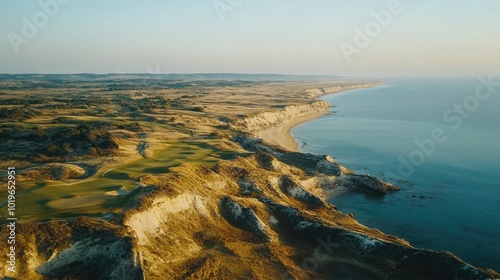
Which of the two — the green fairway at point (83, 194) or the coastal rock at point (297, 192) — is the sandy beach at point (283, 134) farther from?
the green fairway at point (83, 194)

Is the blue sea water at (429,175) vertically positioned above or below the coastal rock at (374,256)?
below

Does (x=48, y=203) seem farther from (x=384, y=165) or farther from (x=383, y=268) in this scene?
(x=384, y=165)

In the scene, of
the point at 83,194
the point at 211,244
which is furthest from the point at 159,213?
the point at 83,194

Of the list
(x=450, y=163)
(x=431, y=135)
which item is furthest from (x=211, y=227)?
(x=431, y=135)

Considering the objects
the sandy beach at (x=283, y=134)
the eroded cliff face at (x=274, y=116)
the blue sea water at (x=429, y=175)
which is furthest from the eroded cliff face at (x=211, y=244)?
the eroded cliff face at (x=274, y=116)

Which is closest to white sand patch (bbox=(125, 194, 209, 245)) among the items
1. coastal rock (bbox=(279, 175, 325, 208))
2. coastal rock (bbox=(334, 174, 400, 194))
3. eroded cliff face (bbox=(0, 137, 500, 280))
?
eroded cliff face (bbox=(0, 137, 500, 280))
